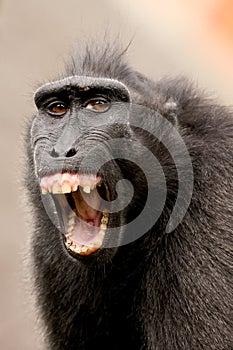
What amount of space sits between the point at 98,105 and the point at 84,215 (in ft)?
1.97

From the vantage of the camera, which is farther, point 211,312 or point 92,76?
point 92,76

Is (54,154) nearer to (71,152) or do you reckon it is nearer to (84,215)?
(71,152)

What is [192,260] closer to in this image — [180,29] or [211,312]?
[211,312]

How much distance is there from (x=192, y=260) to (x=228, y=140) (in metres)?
0.74

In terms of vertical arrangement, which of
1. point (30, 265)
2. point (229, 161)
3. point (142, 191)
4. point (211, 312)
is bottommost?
point (30, 265)

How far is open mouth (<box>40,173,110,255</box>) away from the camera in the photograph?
4.18 m

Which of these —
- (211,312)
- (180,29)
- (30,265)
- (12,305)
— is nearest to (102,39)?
(30,265)

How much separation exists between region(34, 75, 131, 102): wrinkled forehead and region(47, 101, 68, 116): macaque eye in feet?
0.25

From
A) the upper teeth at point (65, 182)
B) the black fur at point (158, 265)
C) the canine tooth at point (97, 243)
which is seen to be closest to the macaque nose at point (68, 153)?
the upper teeth at point (65, 182)

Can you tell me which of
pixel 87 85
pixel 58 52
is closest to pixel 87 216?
pixel 87 85

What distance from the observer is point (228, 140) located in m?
4.48

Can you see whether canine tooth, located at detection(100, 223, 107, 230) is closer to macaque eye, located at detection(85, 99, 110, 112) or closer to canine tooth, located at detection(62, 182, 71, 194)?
canine tooth, located at detection(62, 182, 71, 194)

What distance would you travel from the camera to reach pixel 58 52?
398 inches

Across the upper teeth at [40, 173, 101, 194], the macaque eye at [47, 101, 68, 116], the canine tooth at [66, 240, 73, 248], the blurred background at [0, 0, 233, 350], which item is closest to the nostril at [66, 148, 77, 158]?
the upper teeth at [40, 173, 101, 194]
